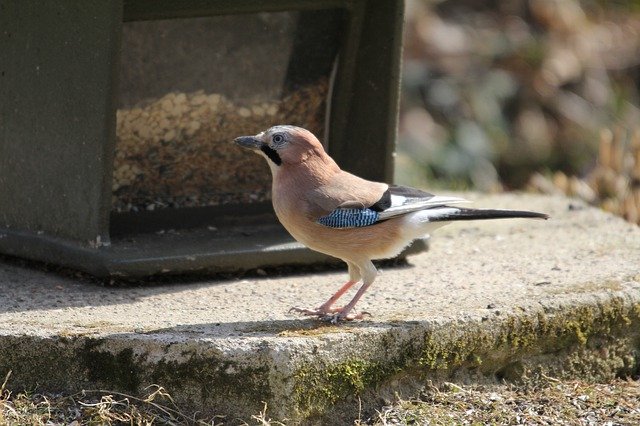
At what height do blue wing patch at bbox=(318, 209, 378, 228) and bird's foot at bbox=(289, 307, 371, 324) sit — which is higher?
blue wing patch at bbox=(318, 209, 378, 228)

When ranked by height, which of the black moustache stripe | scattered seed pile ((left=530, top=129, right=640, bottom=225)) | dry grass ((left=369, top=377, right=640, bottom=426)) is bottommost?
dry grass ((left=369, top=377, right=640, bottom=426))

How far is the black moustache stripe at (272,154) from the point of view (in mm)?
4742

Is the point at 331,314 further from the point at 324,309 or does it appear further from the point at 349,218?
the point at 349,218

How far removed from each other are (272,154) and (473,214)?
87 cm

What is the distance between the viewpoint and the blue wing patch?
4.59 metres

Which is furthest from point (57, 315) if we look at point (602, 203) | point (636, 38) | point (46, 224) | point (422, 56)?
→ point (636, 38)

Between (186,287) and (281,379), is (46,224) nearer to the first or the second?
(186,287)

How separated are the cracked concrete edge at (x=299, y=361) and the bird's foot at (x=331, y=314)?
0.10 m

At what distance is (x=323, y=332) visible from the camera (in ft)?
14.1

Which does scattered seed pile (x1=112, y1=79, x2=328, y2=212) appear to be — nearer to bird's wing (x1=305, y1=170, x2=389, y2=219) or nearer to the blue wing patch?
bird's wing (x1=305, y1=170, x2=389, y2=219)

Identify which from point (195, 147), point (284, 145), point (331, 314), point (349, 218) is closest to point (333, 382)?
point (331, 314)

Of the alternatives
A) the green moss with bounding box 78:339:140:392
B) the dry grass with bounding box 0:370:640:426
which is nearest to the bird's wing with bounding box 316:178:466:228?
the dry grass with bounding box 0:370:640:426

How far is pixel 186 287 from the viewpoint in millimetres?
5242

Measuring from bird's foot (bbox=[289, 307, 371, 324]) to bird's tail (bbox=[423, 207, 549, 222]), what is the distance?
20.2 inches
